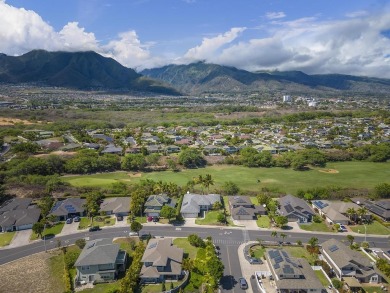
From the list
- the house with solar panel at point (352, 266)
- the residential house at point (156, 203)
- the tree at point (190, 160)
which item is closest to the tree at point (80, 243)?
the residential house at point (156, 203)

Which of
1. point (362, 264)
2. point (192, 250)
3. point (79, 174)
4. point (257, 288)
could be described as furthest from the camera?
point (79, 174)

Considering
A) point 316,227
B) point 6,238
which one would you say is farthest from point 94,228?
point 316,227

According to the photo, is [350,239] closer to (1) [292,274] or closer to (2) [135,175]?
(1) [292,274]

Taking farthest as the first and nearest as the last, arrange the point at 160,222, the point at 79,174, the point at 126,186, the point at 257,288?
the point at 79,174, the point at 126,186, the point at 160,222, the point at 257,288

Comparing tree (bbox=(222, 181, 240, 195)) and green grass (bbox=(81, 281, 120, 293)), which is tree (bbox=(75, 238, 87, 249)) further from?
tree (bbox=(222, 181, 240, 195))

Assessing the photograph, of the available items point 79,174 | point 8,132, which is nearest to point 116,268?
point 79,174

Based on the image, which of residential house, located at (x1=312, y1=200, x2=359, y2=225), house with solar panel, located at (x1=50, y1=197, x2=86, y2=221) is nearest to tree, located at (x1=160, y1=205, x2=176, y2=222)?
house with solar panel, located at (x1=50, y1=197, x2=86, y2=221)

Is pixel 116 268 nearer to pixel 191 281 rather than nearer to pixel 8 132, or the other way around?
pixel 191 281

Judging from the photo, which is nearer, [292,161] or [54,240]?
[54,240]
